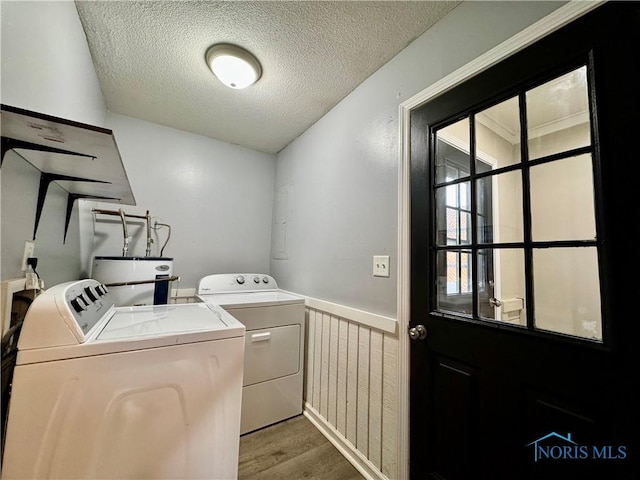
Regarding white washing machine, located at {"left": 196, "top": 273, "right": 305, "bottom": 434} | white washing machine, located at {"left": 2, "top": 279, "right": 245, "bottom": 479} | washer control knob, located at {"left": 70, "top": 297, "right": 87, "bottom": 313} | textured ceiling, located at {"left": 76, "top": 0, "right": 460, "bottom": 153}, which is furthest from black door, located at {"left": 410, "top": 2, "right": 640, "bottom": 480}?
washer control knob, located at {"left": 70, "top": 297, "right": 87, "bottom": 313}

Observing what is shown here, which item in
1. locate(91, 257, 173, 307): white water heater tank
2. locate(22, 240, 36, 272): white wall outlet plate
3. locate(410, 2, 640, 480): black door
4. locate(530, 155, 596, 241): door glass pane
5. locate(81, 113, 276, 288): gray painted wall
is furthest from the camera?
locate(81, 113, 276, 288): gray painted wall

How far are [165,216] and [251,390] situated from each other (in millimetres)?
1681

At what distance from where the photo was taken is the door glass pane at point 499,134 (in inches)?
41.1

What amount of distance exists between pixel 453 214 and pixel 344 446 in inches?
61.1

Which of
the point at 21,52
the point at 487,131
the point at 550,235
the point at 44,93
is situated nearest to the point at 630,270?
the point at 550,235

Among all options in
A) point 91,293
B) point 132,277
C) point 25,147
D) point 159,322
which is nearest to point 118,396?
point 159,322

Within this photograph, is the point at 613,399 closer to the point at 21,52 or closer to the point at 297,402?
the point at 297,402

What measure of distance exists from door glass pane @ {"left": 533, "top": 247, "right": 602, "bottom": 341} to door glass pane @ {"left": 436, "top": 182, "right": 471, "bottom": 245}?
285 mm

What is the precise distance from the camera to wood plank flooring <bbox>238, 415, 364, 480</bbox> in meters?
1.47

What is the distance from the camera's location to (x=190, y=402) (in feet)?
3.13

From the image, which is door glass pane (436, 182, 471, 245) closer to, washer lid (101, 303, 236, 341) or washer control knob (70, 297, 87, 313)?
washer lid (101, 303, 236, 341)

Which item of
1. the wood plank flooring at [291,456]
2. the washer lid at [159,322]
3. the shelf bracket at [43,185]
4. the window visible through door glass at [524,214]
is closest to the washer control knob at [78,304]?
the washer lid at [159,322]

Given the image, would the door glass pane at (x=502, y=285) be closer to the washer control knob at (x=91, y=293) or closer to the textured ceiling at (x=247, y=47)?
the textured ceiling at (x=247, y=47)

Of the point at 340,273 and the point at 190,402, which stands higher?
the point at 340,273
